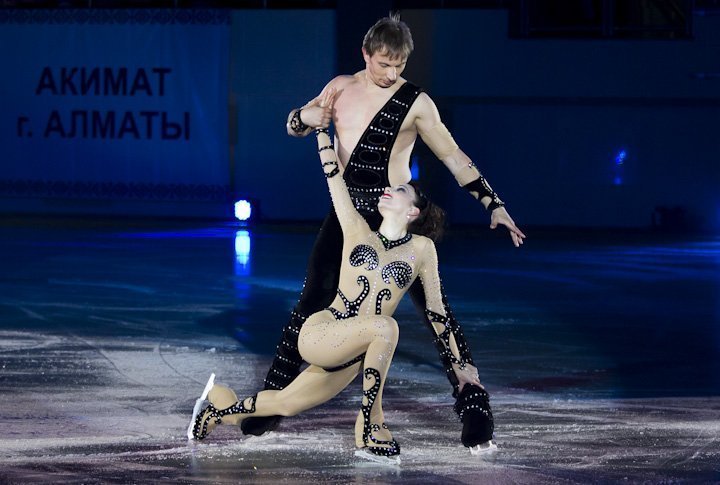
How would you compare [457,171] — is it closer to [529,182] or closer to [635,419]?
[635,419]

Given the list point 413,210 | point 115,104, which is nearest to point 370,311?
point 413,210

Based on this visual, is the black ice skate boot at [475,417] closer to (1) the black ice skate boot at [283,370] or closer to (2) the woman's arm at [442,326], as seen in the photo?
(2) the woman's arm at [442,326]

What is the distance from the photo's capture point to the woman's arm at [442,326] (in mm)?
5860

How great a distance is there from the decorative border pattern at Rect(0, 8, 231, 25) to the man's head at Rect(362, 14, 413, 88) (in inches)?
761

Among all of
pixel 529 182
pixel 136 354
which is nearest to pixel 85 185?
pixel 529 182

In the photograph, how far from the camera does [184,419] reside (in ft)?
22.1

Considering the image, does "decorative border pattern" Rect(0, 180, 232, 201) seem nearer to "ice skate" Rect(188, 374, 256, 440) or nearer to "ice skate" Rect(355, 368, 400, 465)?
"ice skate" Rect(188, 374, 256, 440)

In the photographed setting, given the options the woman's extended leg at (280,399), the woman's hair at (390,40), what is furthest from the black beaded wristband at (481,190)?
the woman's extended leg at (280,399)

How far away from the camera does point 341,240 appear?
613 centimetres

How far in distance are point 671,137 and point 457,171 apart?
1893 centimetres

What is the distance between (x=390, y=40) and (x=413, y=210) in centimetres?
74

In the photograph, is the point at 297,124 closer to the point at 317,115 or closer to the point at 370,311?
the point at 317,115

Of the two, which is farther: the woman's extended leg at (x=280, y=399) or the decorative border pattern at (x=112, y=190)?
the decorative border pattern at (x=112, y=190)

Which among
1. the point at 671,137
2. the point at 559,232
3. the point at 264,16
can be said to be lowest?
the point at 559,232
